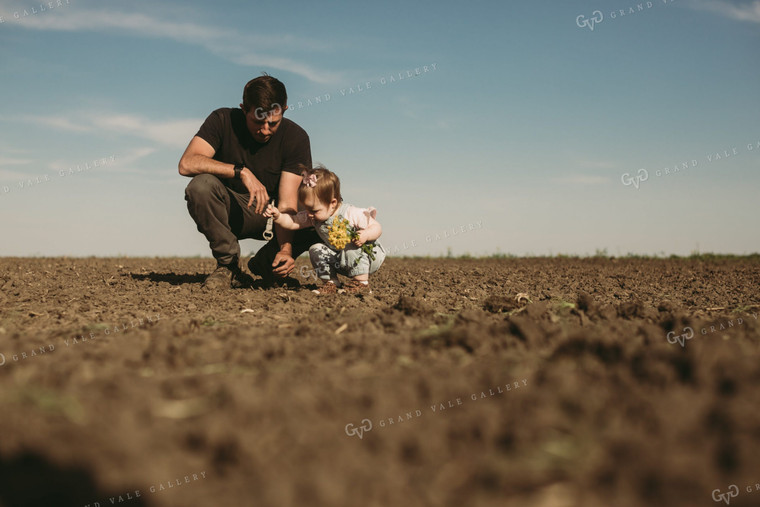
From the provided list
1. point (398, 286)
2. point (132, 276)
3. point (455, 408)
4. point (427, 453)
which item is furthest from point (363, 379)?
point (132, 276)

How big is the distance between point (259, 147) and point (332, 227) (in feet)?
4.01

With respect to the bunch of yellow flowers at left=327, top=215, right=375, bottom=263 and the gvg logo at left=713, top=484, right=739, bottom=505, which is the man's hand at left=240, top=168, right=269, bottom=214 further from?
the gvg logo at left=713, top=484, right=739, bottom=505

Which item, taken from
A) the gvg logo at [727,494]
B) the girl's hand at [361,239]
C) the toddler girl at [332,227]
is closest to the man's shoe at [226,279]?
the toddler girl at [332,227]

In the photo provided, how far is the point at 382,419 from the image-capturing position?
62.2 inches

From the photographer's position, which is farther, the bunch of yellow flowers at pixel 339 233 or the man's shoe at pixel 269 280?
the man's shoe at pixel 269 280

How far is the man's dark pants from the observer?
502 centimetres

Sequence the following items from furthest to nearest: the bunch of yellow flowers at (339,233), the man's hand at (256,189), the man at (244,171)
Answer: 1. the man at (244,171)
2. the man's hand at (256,189)
3. the bunch of yellow flowers at (339,233)

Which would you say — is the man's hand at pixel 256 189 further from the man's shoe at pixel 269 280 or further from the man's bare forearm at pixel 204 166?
the man's shoe at pixel 269 280

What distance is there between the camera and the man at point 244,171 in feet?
16.1

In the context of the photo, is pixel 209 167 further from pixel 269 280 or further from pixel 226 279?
pixel 269 280

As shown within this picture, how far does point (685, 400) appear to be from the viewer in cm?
161

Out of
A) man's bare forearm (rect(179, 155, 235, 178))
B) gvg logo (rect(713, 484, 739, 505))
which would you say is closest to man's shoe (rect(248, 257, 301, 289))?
man's bare forearm (rect(179, 155, 235, 178))

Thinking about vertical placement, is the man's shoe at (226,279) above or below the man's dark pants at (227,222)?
below

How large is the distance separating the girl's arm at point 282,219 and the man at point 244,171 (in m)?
0.07
